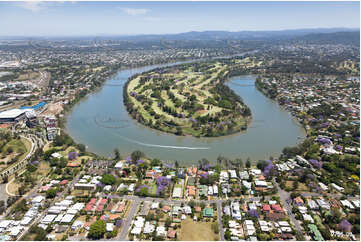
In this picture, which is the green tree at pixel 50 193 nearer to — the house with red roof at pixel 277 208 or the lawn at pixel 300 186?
the house with red roof at pixel 277 208

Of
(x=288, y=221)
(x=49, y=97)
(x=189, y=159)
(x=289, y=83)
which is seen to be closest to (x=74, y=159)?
(x=189, y=159)

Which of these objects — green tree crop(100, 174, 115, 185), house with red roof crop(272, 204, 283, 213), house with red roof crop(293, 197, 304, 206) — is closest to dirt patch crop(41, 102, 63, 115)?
green tree crop(100, 174, 115, 185)

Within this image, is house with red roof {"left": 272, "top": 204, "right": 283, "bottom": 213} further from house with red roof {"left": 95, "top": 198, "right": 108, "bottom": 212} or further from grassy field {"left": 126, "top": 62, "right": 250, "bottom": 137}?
grassy field {"left": 126, "top": 62, "right": 250, "bottom": 137}

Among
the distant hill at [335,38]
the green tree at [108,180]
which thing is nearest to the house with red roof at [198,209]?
the green tree at [108,180]

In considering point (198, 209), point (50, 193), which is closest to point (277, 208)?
point (198, 209)

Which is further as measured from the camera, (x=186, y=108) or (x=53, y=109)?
(x=53, y=109)

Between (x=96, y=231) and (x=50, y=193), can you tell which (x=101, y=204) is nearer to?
(x=96, y=231)
